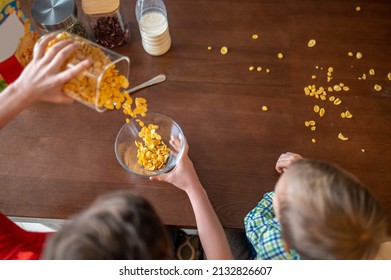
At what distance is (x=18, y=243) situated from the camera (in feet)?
2.83

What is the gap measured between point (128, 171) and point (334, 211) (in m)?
0.51

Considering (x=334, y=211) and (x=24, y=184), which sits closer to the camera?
(x=334, y=211)

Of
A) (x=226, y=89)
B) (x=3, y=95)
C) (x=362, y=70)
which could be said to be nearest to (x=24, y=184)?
(x=3, y=95)

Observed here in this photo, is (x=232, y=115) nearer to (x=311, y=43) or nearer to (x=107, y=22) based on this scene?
(x=311, y=43)

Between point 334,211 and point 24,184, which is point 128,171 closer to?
point 24,184

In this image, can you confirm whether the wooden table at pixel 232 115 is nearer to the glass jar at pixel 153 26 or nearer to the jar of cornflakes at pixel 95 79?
the glass jar at pixel 153 26

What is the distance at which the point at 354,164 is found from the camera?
0.94 m

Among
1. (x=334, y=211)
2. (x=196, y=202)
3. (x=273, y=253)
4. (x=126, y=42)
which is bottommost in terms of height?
(x=273, y=253)

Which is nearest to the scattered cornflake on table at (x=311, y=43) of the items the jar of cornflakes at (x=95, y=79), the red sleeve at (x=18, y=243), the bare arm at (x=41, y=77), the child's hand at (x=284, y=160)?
the child's hand at (x=284, y=160)

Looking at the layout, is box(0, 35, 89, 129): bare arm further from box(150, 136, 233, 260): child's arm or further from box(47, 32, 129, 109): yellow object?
box(150, 136, 233, 260): child's arm

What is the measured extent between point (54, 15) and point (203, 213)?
27.9 inches

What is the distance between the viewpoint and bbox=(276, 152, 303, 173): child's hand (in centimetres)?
90

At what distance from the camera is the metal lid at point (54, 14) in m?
1.02

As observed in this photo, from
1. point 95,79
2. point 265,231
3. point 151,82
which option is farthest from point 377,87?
point 95,79
